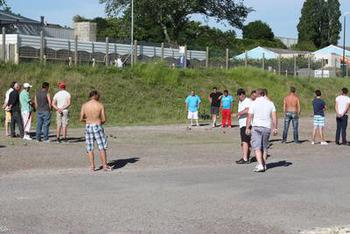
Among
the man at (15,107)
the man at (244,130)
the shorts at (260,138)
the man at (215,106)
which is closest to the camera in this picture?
the shorts at (260,138)

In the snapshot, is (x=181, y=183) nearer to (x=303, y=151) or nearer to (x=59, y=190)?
(x=59, y=190)

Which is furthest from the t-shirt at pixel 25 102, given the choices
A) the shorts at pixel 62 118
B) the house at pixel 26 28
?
the house at pixel 26 28

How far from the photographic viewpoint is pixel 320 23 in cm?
13188

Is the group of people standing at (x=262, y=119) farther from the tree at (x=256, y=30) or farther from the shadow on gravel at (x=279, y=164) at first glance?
the tree at (x=256, y=30)

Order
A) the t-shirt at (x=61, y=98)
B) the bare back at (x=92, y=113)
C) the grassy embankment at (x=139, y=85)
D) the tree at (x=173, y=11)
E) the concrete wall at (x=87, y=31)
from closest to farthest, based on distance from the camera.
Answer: the bare back at (x=92, y=113) < the t-shirt at (x=61, y=98) < the grassy embankment at (x=139, y=85) < the concrete wall at (x=87, y=31) < the tree at (x=173, y=11)

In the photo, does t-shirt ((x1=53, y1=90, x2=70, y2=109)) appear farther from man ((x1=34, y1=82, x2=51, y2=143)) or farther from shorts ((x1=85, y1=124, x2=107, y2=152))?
shorts ((x1=85, y1=124, x2=107, y2=152))

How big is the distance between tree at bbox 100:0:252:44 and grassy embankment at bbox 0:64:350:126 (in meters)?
29.4

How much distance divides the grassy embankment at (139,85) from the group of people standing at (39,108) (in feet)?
26.3

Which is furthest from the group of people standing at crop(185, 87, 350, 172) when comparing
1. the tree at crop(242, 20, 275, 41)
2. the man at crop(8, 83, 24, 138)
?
the tree at crop(242, 20, 275, 41)

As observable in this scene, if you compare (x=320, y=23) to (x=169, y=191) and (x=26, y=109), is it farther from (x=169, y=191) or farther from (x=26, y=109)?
(x=169, y=191)

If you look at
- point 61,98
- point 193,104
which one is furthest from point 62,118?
point 193,104

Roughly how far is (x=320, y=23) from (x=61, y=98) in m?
119

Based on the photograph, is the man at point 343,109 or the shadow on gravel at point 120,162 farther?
the man at point 343,109

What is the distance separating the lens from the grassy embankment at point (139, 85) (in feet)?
101
